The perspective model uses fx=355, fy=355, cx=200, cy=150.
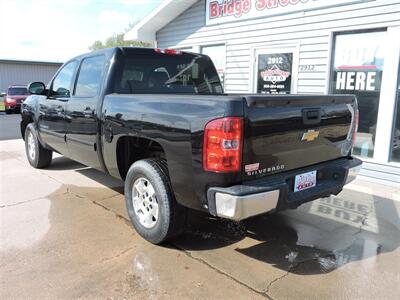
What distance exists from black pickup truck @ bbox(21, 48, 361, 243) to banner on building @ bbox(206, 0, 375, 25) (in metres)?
3.13

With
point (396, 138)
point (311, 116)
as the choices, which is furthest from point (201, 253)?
point (396, 138)

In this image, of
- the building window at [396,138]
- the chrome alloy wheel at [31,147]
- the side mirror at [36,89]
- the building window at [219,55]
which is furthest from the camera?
the building window at [219,55]

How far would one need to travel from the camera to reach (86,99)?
170 inches

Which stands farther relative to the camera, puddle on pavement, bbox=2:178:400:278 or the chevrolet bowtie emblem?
puddle on pavement, bbox=2:178:400:278

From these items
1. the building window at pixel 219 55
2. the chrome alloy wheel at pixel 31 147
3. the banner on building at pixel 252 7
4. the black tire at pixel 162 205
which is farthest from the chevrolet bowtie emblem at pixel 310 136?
the building window at pixel 219 55

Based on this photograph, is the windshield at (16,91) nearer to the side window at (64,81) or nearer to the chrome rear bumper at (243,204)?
the side window at (64,81)

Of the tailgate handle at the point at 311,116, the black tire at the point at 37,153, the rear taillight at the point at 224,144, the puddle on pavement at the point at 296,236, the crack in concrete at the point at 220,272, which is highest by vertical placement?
the tailgate handle at the point at 311,116

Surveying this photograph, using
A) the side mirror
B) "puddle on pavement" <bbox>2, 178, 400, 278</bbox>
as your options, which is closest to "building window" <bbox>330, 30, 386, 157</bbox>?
"puddle on pavement" <bbox>2, 178, 400, 278</bbox>

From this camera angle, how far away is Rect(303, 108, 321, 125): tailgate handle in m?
3.07

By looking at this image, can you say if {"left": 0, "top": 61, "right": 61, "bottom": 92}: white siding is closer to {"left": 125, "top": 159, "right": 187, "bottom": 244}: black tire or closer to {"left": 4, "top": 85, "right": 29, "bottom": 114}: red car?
{"left": 4, "top": 85, "right": 29, "bottom": 114}: red car

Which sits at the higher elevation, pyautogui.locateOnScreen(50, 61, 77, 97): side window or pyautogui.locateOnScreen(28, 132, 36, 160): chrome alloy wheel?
pyautogui.locateOnScreen(50, 61, 77, 97): side window

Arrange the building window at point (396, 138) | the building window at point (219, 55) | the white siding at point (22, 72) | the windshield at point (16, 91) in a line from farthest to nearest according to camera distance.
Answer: the white siding at point (22, 72), the windshield at point (16, 91), the building window at point (219, 55), the building window at point (396, 138)

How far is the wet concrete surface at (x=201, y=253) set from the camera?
9.19 feet

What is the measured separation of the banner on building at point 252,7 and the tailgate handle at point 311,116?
4.04 metres
